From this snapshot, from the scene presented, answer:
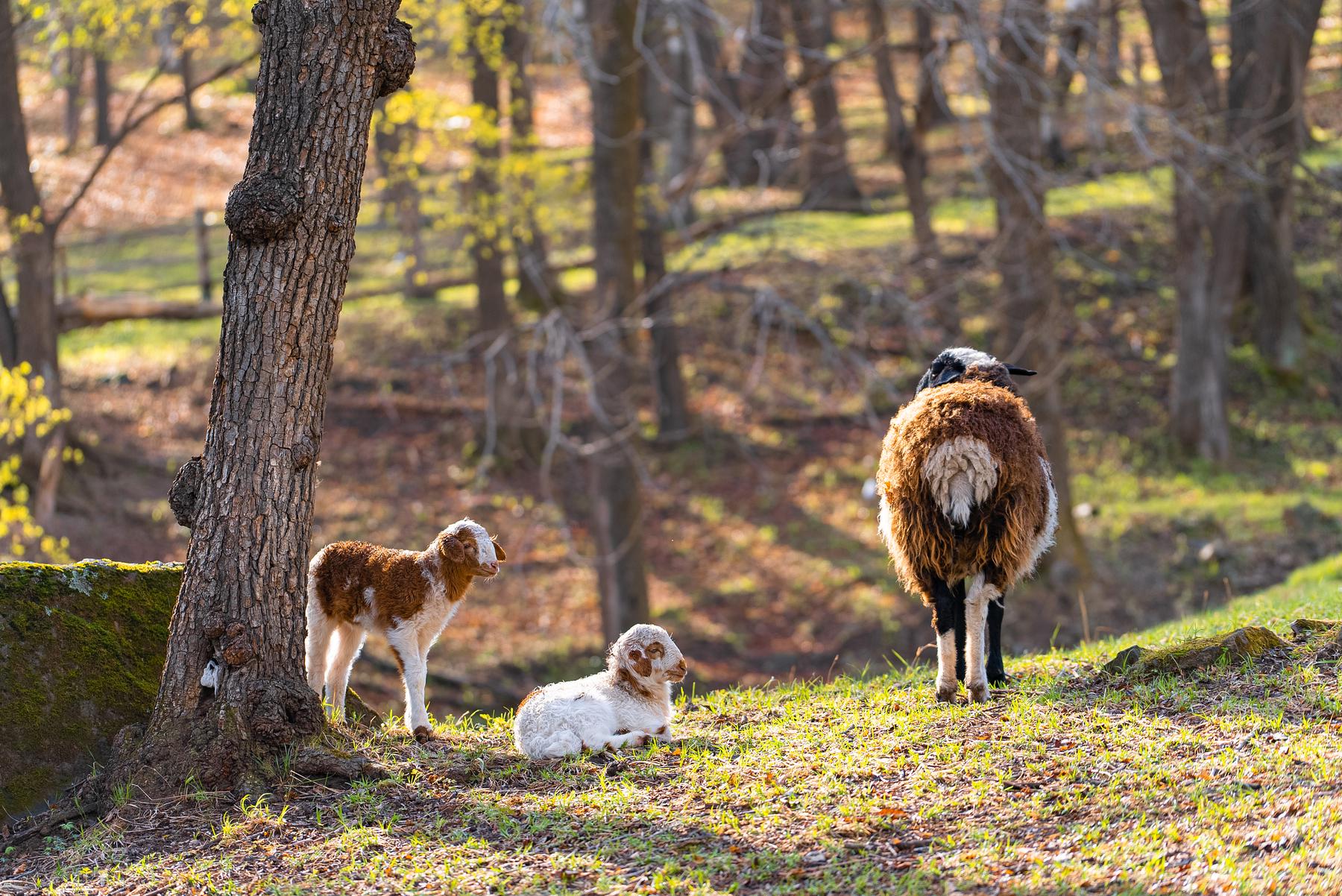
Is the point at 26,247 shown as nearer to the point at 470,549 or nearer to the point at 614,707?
the point at 470,549

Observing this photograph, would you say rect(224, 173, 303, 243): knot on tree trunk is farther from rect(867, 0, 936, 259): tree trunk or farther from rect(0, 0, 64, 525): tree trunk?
rect(867, 0, 936, 259): tree trunk

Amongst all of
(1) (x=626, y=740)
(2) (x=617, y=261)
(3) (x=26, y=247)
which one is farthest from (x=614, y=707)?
(3) (x=26, y=247)

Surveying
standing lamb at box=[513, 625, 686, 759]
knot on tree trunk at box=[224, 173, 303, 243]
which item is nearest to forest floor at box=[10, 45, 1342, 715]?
knot on tree trunk at box=[224, 173, 303, 243]

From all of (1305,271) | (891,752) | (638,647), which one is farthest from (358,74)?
(1305,271)

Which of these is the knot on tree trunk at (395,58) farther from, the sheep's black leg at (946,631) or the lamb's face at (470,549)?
the sheep's black leg at (946,631)

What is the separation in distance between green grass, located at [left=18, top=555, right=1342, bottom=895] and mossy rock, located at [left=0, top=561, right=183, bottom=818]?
60 centimetres

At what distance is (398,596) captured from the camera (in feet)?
21.7

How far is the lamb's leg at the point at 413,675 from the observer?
6629 mm

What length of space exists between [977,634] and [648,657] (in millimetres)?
1752

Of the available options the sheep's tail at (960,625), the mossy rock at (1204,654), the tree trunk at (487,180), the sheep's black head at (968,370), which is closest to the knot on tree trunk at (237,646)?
the sheep's tail at (960,625)

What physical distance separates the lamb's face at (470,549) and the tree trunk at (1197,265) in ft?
53.7

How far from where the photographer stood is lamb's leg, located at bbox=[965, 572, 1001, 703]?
6707 millimetres

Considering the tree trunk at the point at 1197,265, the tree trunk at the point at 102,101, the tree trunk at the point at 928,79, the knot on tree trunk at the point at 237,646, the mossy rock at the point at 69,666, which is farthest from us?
the tree trunk at the point at 102,101

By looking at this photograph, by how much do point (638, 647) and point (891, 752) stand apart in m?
1.37
